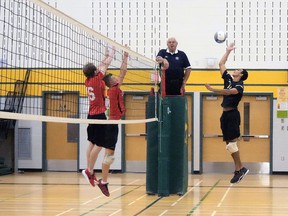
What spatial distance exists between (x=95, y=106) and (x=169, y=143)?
17.9 ft

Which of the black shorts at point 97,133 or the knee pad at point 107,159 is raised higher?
the black shorts at point 97,133

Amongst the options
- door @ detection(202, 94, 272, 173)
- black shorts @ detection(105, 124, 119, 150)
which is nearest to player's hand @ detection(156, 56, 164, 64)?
black shorts @ detection(105, 124, 119, 150)

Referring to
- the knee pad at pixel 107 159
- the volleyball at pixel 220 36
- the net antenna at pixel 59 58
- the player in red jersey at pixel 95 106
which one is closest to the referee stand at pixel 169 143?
the net antenna at pixel 59 58

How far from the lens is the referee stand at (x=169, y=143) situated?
605 inches

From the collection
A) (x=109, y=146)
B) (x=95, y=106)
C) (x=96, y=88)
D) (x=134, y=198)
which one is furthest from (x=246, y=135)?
(x=96, y=88)

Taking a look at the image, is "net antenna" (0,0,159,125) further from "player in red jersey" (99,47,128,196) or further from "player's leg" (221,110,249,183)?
"player's leg" (221,110,249,183)

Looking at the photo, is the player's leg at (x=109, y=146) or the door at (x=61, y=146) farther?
the door at (x=61, y=146)

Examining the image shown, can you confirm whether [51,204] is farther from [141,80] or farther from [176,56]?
[141,80]

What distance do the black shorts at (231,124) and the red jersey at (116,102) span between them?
1924 millimetres

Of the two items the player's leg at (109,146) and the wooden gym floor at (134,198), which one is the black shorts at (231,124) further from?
the player's leg at (109,146)

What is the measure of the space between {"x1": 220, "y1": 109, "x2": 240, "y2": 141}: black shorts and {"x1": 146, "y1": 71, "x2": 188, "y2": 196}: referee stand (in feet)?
11.3

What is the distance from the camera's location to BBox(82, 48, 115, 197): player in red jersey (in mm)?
10039

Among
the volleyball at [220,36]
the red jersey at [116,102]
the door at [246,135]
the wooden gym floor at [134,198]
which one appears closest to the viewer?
the red jersey at [116,102]

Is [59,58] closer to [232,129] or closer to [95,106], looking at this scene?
[232,129]
